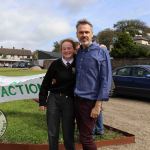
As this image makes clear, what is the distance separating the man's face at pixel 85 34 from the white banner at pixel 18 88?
4128 millimetres

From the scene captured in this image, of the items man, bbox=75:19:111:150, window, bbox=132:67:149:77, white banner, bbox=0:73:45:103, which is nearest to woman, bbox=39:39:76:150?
man, bbox=75:19:111:150

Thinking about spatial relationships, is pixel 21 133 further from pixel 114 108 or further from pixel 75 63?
pixel 114 108

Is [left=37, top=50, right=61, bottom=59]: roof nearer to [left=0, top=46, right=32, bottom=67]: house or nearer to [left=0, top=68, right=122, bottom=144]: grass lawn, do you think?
[left=0, top=46, right=32, bottom=67]: house

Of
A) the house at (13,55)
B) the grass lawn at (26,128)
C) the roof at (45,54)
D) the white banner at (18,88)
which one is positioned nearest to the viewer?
the grass lawn at (26,128)

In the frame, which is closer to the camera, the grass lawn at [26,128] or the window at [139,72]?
the grass lawn at [26,128]

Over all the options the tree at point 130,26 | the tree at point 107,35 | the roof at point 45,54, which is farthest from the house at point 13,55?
the tree at point 107,35

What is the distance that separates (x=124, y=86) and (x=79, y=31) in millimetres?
11188

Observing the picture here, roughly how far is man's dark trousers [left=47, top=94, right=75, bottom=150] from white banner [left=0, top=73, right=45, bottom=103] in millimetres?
3510

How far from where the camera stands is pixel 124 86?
1599 centimetres

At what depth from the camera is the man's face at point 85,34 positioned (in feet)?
16.4

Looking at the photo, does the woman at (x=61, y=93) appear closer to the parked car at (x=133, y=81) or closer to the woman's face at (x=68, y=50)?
the woman's face at (x=68, y=50)

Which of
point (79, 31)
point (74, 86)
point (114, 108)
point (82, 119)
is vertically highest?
point (79, 31)

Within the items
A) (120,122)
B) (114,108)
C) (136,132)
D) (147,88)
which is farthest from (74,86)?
(147,88)

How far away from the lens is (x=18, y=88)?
29.7 feet
